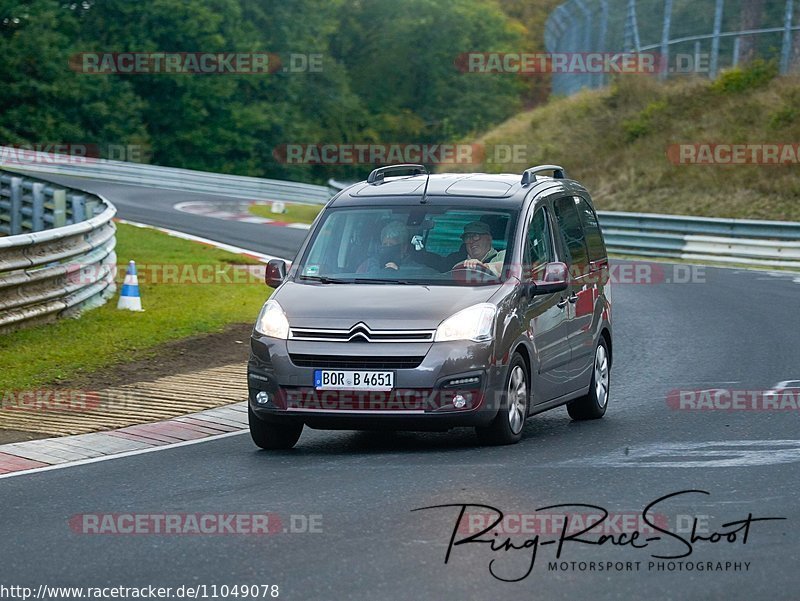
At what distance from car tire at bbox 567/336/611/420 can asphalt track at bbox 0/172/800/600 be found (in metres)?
0.13

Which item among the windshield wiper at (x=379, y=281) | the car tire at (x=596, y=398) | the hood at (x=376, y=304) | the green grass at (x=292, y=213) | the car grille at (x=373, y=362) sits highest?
the windshield wiper at (x=379, y=281)

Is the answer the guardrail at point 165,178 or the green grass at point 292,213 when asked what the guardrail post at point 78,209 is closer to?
the green grass at point 292,213

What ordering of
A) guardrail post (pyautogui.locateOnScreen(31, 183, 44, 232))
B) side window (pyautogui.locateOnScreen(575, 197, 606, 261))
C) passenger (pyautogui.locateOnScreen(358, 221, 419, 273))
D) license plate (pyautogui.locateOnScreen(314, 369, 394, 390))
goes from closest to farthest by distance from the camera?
license plate (pyautogui.locateOnScreen(314, 369, 394, 390)) < passenger (pyautogui.locateOnScreen(358, 221, 419, 273)) < side window (pyautogui.locateOnScreen(575, 197, 606, 261)) < guardrail post (pyautogui.locateOnScreen(31, 183, 44, 232))

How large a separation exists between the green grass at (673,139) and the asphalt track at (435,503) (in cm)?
2456

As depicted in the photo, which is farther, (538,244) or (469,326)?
(538,244)

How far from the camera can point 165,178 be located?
51938 mm

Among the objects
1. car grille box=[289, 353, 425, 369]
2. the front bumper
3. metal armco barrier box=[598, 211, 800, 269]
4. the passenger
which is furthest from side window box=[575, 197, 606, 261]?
metal armco barrier box=[598, 211, 800, 269]

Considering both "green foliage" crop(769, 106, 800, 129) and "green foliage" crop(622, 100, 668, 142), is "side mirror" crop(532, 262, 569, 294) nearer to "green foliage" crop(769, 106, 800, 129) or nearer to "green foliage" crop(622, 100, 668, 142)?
"green foliage" crop(769, 106, 800, 129)

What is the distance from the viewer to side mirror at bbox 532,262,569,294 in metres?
10.2

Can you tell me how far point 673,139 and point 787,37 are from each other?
4718mm

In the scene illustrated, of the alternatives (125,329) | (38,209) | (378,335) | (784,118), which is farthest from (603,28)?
(378,335)

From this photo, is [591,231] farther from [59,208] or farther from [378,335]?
[59,208]

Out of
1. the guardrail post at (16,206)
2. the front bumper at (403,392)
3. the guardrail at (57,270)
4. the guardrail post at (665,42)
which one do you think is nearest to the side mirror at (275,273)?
the front bumper at (403,392)

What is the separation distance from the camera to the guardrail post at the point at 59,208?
75.0 feet
